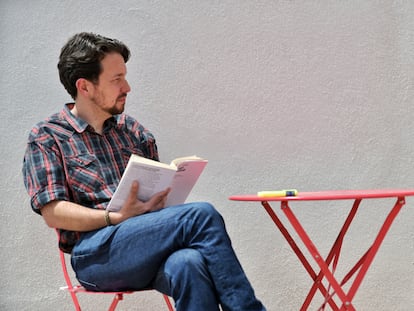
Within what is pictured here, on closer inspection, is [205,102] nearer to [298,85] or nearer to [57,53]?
[298,85]

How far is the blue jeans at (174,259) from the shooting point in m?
1.64

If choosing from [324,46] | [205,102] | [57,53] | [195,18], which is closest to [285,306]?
[205,102]

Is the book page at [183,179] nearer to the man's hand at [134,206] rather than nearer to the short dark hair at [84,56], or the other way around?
the man's hand at [134,206]

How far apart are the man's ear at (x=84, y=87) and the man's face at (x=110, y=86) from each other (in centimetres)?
2

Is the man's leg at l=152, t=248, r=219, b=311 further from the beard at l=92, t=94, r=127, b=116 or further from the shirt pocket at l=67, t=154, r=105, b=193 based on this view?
the beard at l=92, t=94, r=127, b=116

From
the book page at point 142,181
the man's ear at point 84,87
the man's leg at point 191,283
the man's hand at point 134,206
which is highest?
the man's ear at point 84,87

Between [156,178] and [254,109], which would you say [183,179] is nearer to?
[156,178]

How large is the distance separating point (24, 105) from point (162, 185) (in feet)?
3.79

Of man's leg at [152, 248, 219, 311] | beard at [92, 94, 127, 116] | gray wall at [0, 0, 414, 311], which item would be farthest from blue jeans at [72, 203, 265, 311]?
gray wall at [0, 0, 414, 311]

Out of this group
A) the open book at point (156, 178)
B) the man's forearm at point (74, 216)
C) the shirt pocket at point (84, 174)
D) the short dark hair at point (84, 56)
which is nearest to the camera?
the open book at point (156, 178)

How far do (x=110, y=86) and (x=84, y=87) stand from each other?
A: 3.8 inches

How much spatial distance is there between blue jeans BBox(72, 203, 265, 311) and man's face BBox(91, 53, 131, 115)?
50 cm

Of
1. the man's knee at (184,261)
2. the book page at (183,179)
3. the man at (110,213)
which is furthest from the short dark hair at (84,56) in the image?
the man's knee at (184,261)

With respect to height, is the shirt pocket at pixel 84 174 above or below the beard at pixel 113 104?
below
